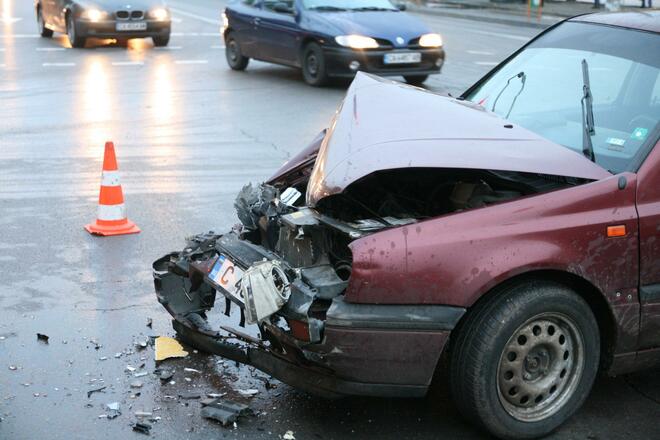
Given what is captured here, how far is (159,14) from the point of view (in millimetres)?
20125

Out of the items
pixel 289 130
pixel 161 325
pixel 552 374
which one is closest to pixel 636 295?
pixel 552 374

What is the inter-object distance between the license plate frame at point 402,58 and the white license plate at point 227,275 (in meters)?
10.3

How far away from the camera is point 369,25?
1499cm

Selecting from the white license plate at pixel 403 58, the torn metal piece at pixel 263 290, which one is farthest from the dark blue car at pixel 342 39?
the torn metal piece at pixel 263 290

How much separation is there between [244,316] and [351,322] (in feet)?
2.44

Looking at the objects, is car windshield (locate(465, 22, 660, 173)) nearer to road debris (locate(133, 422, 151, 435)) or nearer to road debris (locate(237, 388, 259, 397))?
road debris (locate(237, 388, 259, 397))

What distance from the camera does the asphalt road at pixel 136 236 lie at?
4656mm

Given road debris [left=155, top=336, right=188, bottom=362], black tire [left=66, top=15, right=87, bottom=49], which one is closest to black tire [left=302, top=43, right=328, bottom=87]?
black tire [left=66, top=15, right=87, bottom=49]

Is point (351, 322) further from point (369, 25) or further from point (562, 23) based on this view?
point (369, 25)

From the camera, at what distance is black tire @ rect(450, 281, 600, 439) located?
423cm

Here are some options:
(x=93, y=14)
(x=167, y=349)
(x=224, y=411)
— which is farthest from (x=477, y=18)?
(x=224, y=411)

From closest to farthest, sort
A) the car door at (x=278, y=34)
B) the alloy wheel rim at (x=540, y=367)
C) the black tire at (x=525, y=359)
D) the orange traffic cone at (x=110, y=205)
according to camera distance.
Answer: the black tire at (x=525, y=359)
the alloy wheel rim at (x=540, y=367)
the orange traffic cone at (x=110, y=205)
the car door at (x=278, y=34)

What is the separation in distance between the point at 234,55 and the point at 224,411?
1327cm

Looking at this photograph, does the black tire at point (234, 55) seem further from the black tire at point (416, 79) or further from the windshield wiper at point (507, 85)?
the windshield wiper at point (507, 85)
